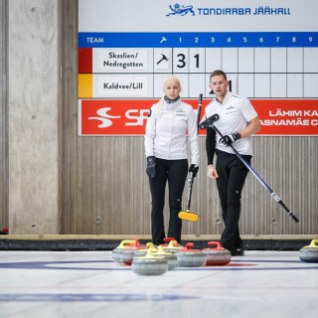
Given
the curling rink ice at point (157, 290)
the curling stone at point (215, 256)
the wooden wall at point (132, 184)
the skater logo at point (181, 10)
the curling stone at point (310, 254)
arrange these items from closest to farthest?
1. the curling rink ice at point (157, 290)
2. the curling stone at point (215, 256)
3. the curling stone at point (310, 254)
4. the wooden wall at point (132, 184)
5. the skater logo at point (181, 10)

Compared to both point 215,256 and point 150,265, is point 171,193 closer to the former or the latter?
point 215,256

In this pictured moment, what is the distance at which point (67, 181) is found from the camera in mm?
9125

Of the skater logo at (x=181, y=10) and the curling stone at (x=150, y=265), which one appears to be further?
the skater logo at (x=181, y=10)

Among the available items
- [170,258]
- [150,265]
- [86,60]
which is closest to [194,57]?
[86,60]

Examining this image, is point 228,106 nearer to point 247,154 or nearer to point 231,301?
point 247,154

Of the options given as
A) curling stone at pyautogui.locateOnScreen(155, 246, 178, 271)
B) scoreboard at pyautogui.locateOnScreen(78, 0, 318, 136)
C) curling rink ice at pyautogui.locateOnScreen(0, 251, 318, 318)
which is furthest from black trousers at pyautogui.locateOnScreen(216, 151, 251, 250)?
Result: scoreboard at pyautogui.locateOnScreen(78, 0, 318, 136)

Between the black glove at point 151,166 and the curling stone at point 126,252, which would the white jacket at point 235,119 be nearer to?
the black glove at point 151,166

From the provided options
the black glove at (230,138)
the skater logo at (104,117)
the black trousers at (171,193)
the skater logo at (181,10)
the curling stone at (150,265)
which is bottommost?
the curling stone at (150,265)

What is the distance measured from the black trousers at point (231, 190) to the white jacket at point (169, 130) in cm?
27

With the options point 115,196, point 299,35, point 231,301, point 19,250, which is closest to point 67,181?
point 115,196

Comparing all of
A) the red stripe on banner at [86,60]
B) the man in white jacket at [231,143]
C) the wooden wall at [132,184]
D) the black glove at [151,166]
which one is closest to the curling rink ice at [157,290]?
the man in white jacket at [231,143]

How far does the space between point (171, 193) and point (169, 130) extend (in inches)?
17.5

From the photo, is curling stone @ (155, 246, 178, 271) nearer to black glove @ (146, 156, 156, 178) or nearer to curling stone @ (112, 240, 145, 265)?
curling stone @ (112, 240, 145, 265)

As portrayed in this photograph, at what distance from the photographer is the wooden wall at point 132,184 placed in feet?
29.6
